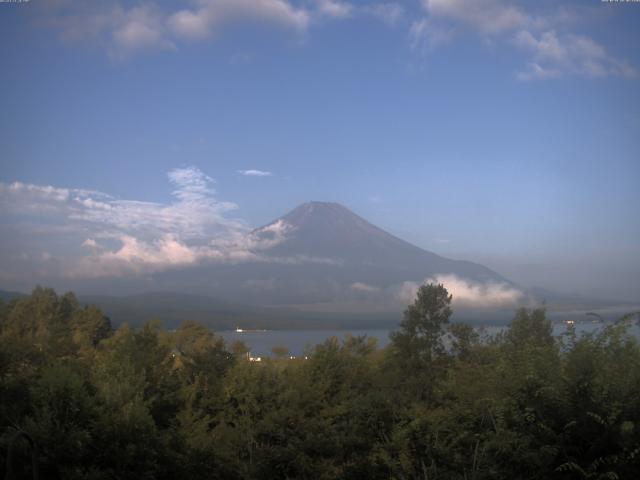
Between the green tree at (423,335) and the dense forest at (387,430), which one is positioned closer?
the dense forest at (387,430)

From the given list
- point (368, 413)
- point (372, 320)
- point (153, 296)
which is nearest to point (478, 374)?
point (368, 413)

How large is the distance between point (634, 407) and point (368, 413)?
193 inches

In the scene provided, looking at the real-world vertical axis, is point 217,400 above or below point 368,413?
below

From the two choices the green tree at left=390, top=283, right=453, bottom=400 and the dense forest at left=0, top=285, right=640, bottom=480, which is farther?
the green tree at left=390, top=283, right=453, bottom=400

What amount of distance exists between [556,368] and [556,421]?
0.79 meters

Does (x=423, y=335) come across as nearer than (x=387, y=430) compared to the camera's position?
No

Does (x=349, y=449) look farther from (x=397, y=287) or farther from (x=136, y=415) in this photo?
(x=397, y=287)

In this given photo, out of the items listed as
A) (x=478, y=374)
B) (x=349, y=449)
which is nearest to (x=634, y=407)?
(x=349, y=449)

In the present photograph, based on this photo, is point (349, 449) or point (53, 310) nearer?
point (349, 449)

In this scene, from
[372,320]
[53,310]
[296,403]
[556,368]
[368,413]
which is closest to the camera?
[556,368]

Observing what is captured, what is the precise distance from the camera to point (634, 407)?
25.5 feet

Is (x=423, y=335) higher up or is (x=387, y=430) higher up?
(x=423, y=335)

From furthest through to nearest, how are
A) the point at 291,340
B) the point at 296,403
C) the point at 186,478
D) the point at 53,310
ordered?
1. the point at 291,340
2. the point at 53,310
3. the point at 296,403
4. the point at 186,478

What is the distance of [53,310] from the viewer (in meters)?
51.6
